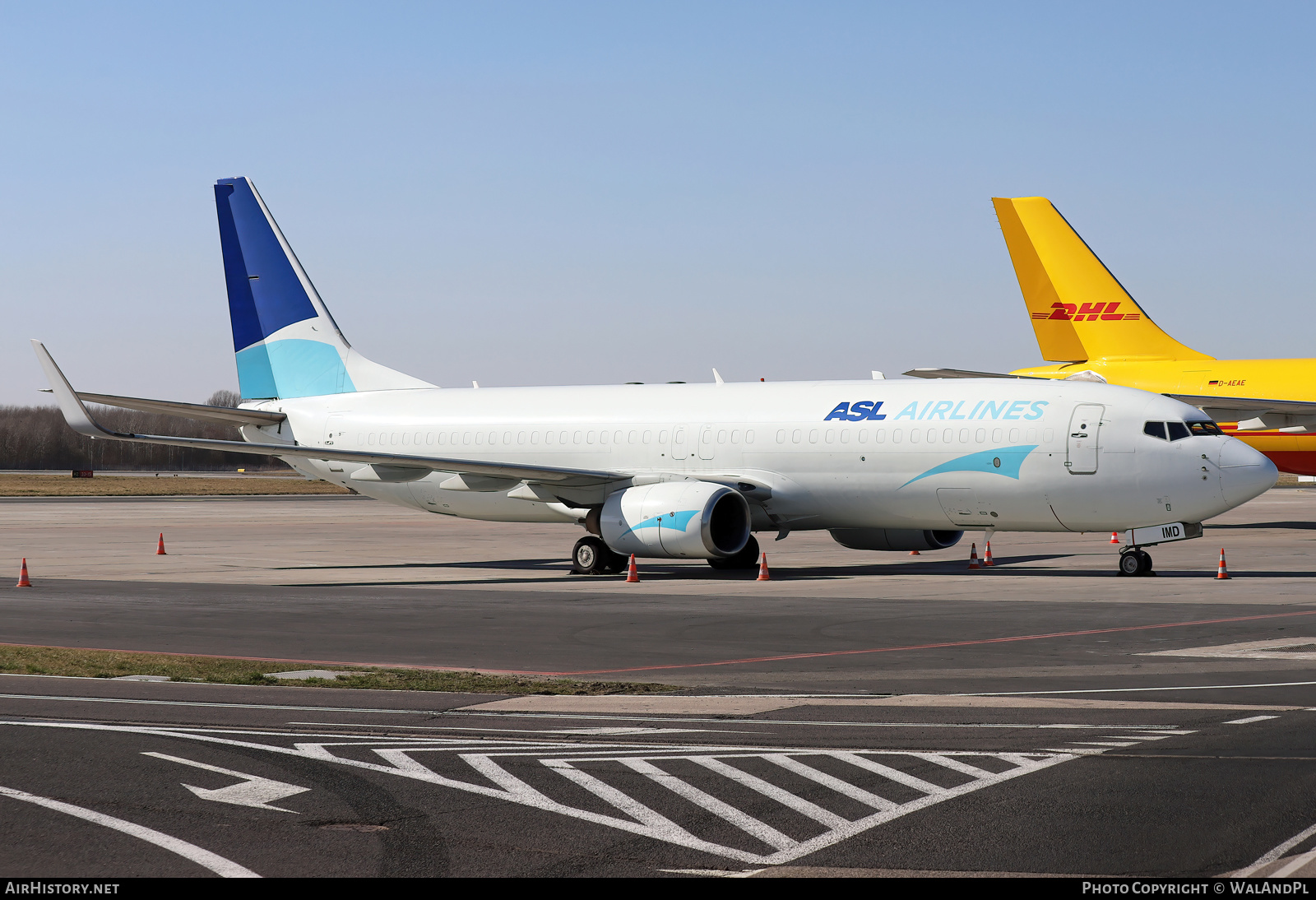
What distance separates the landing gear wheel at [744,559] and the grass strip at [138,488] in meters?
47.0

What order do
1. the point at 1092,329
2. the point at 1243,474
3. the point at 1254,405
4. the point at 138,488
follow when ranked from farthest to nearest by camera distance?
the point at 138,488
the point at 1092,329
the point at 1254,405
the point at 1243,474

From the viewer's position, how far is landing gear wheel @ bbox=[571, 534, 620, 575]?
1146 inches

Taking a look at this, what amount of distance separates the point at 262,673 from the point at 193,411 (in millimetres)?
18879

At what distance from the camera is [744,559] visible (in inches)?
1178

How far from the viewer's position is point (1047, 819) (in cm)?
768

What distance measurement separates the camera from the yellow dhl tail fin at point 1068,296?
4638 cm

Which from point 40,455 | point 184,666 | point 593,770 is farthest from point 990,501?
point 40,455

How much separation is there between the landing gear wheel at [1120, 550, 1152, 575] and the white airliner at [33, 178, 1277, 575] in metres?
0.03

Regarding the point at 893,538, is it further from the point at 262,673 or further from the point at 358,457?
the point at 262,673

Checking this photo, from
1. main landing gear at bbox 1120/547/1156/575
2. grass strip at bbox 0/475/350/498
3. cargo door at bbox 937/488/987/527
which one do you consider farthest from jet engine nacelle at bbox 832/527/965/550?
grass strip at bbox 0/475/350/498

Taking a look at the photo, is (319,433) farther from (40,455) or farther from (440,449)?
(40,455)

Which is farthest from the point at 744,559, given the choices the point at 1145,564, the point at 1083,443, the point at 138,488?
the point at 138,488

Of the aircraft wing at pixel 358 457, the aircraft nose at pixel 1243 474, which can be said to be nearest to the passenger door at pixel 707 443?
the aircraft wing at pixel 358 457

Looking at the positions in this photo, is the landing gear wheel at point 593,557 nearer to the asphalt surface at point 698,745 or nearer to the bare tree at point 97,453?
the asphalt surface at point 698,745
